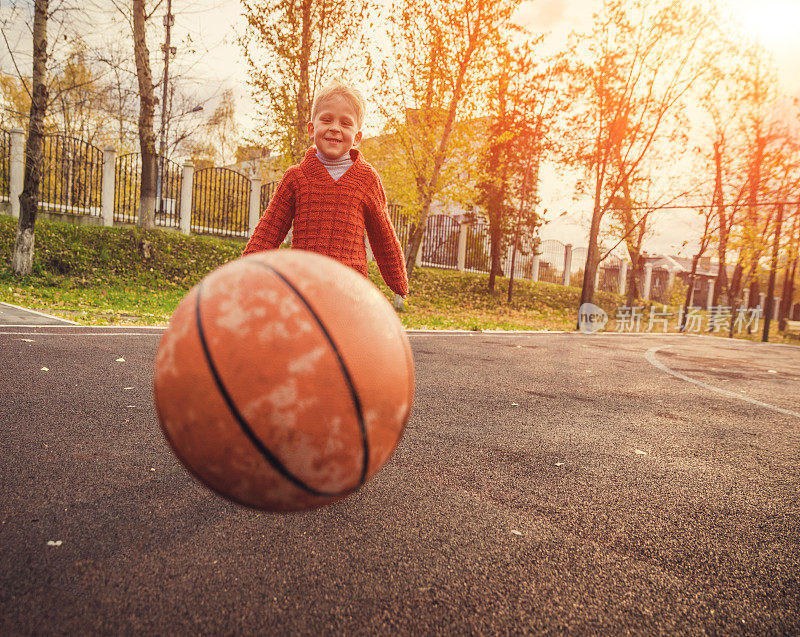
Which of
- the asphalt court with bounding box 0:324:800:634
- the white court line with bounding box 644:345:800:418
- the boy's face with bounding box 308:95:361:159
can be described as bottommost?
the white court line with bounding box 644:345:800:418

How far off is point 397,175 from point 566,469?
16.3 meters

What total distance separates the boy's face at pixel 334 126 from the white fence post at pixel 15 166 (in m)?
16.5

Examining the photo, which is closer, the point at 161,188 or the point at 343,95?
the point at 343,95

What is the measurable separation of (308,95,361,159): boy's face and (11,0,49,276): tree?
40.8ft

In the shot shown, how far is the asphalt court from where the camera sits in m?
1.93

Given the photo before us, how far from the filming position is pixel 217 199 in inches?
779

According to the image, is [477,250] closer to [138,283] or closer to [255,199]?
[255,199]

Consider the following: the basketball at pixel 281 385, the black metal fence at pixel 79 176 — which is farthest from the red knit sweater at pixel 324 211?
the black metal fence at pixel 79 176

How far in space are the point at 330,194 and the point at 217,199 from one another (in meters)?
18.1

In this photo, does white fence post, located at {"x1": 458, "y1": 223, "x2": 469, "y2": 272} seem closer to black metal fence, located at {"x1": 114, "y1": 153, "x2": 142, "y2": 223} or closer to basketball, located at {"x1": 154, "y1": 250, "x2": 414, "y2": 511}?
black metal fence, located at {"x1": 114, "y1": 153, "x2": 142, "y2": 223}

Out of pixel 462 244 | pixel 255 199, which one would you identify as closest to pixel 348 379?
pixel 255 199

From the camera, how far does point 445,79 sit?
16.4m

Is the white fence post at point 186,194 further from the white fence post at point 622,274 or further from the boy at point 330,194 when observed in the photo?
the white fence post at point 622,274

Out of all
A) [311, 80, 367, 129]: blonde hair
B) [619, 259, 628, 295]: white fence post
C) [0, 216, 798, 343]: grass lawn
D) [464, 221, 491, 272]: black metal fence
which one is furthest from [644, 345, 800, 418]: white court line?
[619, 259, 628, 295]: white fence post
